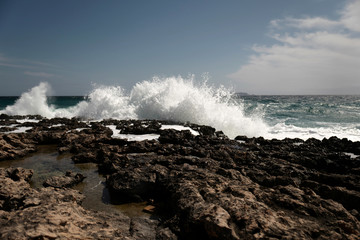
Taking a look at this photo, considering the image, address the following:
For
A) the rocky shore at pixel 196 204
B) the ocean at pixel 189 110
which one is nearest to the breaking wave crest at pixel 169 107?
the ocean at pixel 189 110

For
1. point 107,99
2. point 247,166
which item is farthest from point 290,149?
point 107,99

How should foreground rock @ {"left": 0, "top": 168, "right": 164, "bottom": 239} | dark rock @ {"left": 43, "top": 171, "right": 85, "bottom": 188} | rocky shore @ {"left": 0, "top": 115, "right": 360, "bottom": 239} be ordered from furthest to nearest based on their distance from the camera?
dark rock @ {"left": 43, "top": 171, "right": 85, "bottom": 188}, rocky shore @ {"left": 0, "top": 115, "right": 360, "bottom": 239}, foreground rock @ {"left": 0, "top": 168, "right": 164, "bottom": 239}

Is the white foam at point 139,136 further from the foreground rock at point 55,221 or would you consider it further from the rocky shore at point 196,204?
the foreground rock at point 55,221

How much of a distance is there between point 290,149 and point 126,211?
8.17 m

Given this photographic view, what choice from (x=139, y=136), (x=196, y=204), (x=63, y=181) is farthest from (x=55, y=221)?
(x=139, y=136)

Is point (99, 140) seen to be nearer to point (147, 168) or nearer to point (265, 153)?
point (147, 168)

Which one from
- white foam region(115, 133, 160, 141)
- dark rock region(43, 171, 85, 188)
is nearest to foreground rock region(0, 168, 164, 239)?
dark rock region(43, 171, 85, 188)

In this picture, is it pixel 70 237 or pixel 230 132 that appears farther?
pixel 230 132

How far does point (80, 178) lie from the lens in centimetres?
604

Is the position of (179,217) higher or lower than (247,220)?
lower

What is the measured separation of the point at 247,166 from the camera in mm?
6988

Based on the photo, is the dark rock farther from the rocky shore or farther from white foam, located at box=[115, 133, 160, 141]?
white foam, located at box=[115, 133, 160, 141]

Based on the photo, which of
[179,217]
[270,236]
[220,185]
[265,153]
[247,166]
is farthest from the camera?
[265,153]

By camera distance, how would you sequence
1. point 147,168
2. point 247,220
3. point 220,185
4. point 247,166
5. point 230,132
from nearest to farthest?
1. point 247,220
2. point 220,185
3. point 147,168
4. point 247,166
5. point 230,132
